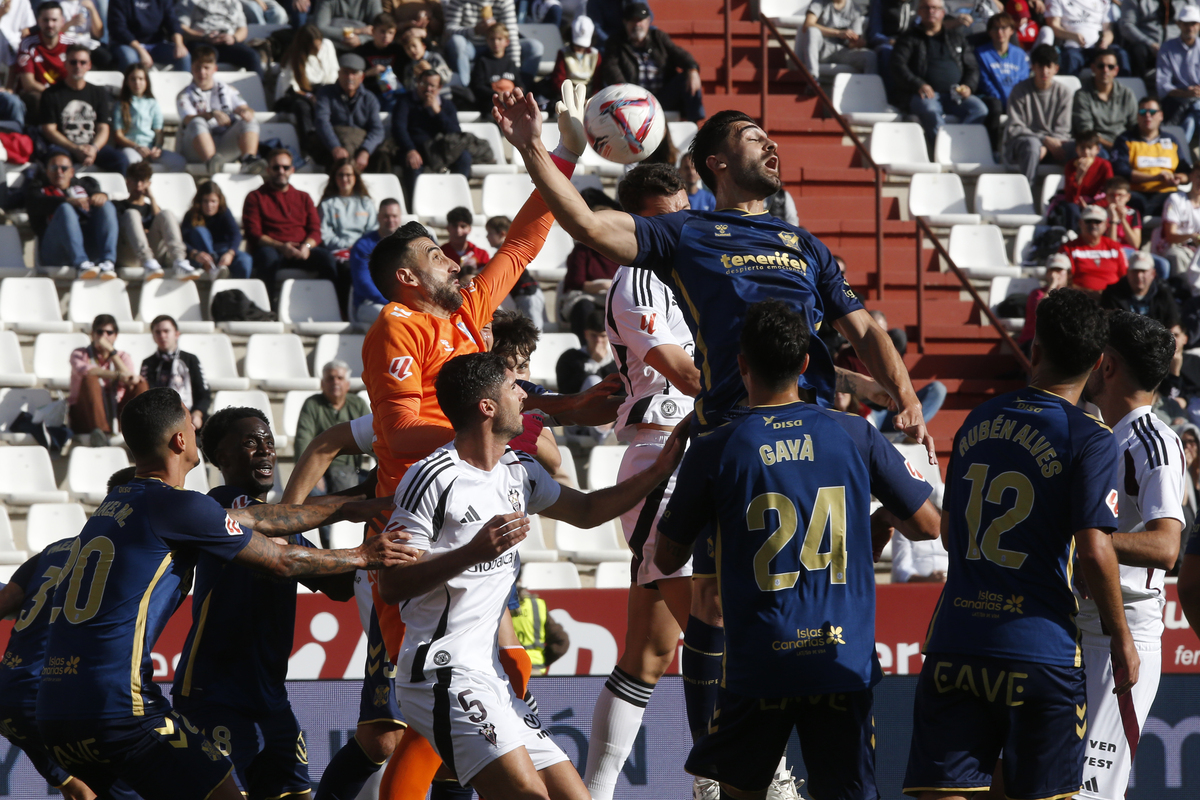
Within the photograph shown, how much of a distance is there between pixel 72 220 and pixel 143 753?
366 inches

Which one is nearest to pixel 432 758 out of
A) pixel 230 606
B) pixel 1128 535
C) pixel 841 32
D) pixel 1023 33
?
pixel 230 606

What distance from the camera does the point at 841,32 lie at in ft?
54.6

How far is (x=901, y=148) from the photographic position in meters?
15.7

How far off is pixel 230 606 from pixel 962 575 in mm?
2929

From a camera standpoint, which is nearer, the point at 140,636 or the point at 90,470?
the point at 140,636

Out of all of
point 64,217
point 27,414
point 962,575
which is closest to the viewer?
point 962,575

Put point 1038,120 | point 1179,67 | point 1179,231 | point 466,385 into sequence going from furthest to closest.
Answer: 1. point 1179,67
2. point 1038,120
3. point 1179,231
4. point 466,385

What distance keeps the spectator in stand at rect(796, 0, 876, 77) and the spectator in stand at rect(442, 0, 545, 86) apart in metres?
3.17

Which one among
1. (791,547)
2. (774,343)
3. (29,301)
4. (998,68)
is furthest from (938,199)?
(791,547)

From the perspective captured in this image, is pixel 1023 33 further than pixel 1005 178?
Yes

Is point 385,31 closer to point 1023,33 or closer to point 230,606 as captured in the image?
point 1023,33

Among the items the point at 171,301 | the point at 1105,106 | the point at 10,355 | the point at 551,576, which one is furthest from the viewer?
the point at 1105,106

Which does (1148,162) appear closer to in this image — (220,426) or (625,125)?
(625,125)

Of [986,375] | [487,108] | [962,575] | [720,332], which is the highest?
[487,108]
